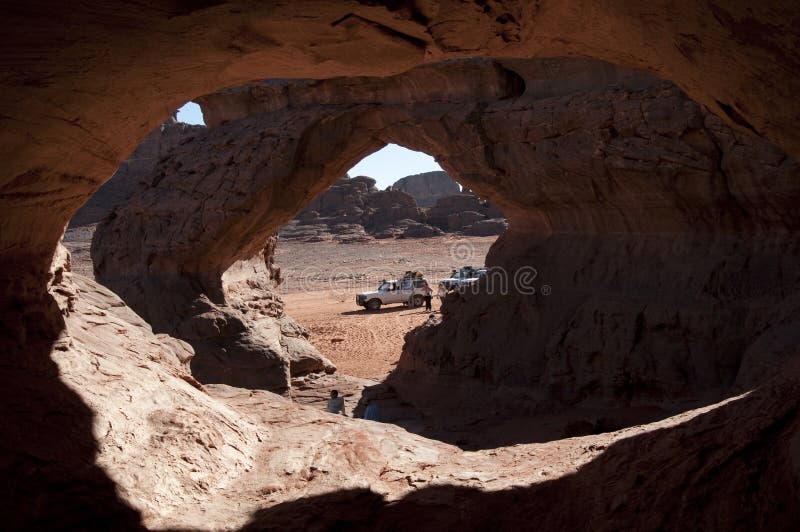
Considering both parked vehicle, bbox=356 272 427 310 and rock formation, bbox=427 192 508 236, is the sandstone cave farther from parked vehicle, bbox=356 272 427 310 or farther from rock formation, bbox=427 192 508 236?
rock formation, bbox=427 192 508 236

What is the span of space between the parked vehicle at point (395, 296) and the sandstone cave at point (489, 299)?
462 inches

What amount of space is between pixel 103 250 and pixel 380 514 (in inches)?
389

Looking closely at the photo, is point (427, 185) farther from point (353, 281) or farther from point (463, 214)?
point (353, 281)

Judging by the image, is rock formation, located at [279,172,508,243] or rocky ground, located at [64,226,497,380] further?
rock formation, located at [279,172,508,243]

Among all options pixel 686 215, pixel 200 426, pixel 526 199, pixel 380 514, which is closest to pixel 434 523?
pixel 380 514

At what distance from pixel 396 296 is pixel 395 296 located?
0.12 feet

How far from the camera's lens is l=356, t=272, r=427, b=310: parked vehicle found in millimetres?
22594

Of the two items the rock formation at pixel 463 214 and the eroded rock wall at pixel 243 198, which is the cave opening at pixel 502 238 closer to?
the eroded rock wall at pixel 243 198

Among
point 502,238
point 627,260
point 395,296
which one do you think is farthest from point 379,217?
point 627,260

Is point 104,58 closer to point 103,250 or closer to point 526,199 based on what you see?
point 526,199

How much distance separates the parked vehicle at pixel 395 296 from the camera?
2259cm

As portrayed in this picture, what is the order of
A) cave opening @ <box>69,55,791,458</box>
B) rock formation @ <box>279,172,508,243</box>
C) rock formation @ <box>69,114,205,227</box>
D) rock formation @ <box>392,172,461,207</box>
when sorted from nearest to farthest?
cave opening @ <box>69,55,791,458</box> < rock formation @ <box>69,114,205,227</box> < rock formation @ <box>279,172,508,243</box> < rock formation @ <box>392,172,461,207</box>

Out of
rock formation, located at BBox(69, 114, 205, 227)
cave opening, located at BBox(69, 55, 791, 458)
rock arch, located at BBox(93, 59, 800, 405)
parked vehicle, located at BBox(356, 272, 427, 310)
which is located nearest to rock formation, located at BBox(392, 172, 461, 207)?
rock formation, located at BBox(69, 114, 205, 227)

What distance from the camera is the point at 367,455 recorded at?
4.45 metres
